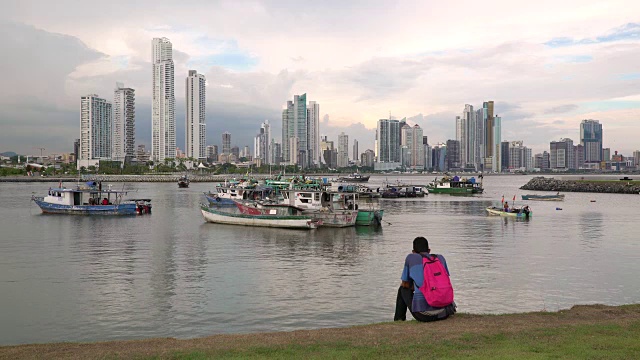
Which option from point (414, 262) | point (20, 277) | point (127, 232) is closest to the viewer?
point (414, 262)

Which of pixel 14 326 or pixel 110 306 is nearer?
pixel 14 326

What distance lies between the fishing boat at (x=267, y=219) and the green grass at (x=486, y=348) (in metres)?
41.5

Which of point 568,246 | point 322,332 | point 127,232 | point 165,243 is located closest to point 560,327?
point 322,332

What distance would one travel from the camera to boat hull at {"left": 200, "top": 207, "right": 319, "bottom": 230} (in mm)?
52656

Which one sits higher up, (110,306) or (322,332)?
(322,332)

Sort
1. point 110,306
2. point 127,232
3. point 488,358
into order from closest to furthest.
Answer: point 488,358
point 110,306
point 127,232

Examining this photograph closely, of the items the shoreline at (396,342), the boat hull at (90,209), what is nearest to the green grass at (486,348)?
the shoreline at (396,342)

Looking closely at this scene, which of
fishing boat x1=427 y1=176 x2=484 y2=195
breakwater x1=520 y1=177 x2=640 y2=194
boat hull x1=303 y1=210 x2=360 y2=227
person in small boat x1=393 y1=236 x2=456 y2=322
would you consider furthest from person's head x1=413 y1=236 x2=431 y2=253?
breakwater x1=520 y1=177 x2=640 y2=194

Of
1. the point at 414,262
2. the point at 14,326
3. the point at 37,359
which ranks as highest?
the point at 414,262

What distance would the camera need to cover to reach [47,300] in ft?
80.7

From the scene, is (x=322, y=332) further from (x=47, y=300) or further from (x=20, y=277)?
(x=20, y=277)

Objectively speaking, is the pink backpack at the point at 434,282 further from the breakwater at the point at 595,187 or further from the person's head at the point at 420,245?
the breakwater at the point at 595,187

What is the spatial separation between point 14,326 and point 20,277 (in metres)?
10.9

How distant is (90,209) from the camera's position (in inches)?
2758
